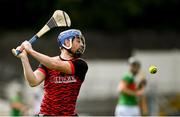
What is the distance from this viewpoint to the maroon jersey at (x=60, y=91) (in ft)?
36.2

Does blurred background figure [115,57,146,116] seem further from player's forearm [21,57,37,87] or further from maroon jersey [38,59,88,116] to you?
player's forearm [21,57,37,87]

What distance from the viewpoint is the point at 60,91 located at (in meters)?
11.1

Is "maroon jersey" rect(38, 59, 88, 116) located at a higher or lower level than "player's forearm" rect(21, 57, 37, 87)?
lower

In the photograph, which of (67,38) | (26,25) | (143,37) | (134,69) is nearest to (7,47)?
(26,25)

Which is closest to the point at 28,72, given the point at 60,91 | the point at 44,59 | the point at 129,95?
the point at 44,59

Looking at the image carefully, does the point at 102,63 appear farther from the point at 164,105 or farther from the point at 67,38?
the point at 67,38

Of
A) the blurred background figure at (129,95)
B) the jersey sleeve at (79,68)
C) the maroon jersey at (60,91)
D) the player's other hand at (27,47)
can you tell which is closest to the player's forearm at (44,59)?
the player's other hand at (27,47)

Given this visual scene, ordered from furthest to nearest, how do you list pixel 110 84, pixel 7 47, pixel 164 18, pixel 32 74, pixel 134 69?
1. pixel 164 18
2. pixel 7 47
3. pixel 110 84
4. pixel 134 69
5. pixel 32 74

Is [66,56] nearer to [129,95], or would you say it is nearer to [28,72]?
[28,72]

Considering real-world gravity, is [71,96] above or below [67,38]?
below

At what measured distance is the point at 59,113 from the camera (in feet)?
36.3

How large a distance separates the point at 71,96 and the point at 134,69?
6.79 meters

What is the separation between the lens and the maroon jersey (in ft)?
36.2

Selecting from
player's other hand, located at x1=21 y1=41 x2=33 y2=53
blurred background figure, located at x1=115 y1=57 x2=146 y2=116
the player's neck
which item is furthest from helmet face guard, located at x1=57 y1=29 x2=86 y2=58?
blurred background figure, located at x1=115 y1=57 x2=146 y2=116
